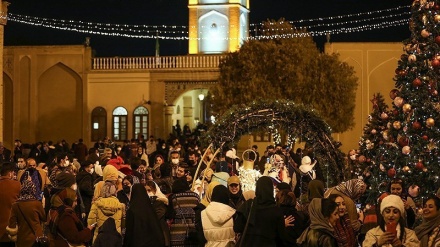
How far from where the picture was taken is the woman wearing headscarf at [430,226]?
33.8 feet

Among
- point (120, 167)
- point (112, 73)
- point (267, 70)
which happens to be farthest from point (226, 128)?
point (112, 73)

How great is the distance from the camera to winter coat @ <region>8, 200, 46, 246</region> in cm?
1323

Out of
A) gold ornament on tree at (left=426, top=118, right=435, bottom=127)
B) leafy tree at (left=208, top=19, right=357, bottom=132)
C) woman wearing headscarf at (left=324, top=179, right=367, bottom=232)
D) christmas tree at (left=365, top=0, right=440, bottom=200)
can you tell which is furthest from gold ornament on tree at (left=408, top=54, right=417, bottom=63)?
leafy tree at (left=208, top=19, right=357, bottom=132)

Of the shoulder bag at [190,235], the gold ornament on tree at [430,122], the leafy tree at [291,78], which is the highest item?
the leafy tree at [291,78]

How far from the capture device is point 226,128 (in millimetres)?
20672

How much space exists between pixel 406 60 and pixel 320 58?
96.3ft

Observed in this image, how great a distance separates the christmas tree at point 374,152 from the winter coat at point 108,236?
4620 mm

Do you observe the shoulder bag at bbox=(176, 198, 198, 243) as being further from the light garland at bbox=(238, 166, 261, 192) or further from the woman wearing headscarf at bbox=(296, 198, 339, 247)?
the light garland at bbox=(238, 166, 261, 192)

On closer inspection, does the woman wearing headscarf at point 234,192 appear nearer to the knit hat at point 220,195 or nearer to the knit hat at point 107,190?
the knit hat at point 220,195

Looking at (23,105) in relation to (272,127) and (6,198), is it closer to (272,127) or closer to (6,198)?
(272,127)

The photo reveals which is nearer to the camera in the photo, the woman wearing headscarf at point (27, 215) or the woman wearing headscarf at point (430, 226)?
the woman wearing headscarf at point (430, 226)

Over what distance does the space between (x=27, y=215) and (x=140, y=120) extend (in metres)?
35.6

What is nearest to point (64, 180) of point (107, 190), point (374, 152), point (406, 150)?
point (107, 190)

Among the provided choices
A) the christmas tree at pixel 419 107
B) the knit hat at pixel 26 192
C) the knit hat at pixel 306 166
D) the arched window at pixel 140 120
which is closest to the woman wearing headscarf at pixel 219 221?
the knit hat at pixel 26 192
